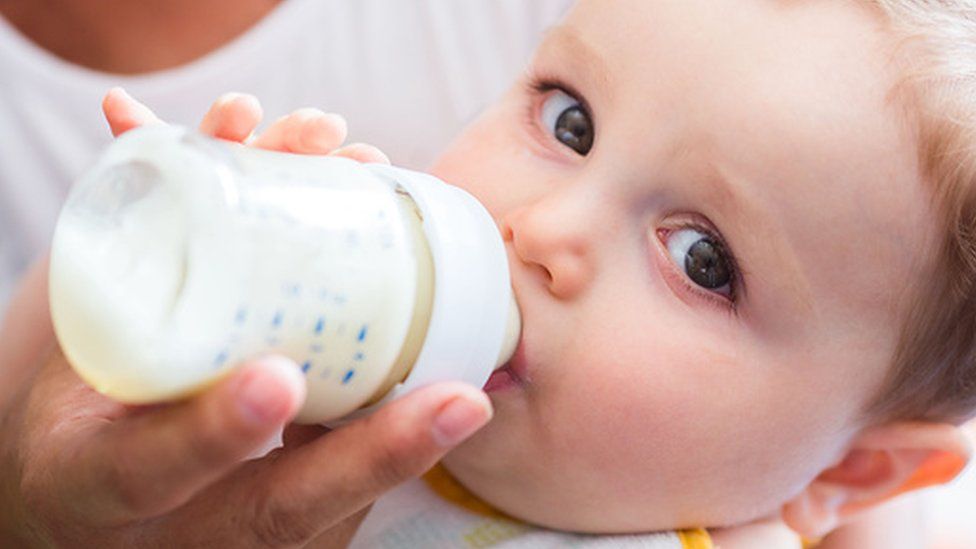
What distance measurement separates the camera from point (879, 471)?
123 centimetres

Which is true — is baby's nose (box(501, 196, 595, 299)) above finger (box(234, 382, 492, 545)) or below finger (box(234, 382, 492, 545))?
above

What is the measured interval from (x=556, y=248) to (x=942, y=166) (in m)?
0.33

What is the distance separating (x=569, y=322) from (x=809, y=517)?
0.43 meters

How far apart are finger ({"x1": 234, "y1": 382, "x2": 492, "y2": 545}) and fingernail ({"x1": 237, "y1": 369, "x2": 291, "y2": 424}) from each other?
11 centimetres

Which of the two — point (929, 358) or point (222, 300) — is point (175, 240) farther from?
point (929, 358)

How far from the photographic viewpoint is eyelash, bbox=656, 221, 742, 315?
1043 millimetres

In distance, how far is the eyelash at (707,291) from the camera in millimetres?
1043

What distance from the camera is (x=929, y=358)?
1.12 m

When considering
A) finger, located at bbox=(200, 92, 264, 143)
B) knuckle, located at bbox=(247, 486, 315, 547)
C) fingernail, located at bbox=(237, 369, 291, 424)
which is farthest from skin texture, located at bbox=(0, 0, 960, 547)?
fingernail, located at bbox=(237, 369, 291, 424)

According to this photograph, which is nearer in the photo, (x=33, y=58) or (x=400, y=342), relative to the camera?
(x=400, y=342)

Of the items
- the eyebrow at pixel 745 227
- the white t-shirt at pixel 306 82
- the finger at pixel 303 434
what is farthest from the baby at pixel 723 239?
the white t-shirt at pixel 306 82

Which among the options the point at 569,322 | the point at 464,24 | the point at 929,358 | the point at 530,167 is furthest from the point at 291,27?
the point at 929,358

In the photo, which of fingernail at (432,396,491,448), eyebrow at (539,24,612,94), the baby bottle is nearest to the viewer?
the baby bottle

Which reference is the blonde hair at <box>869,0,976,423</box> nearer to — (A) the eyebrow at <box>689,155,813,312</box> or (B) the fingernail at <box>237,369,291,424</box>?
(A) the eyebrow at <box>689,155,813,312</box>
